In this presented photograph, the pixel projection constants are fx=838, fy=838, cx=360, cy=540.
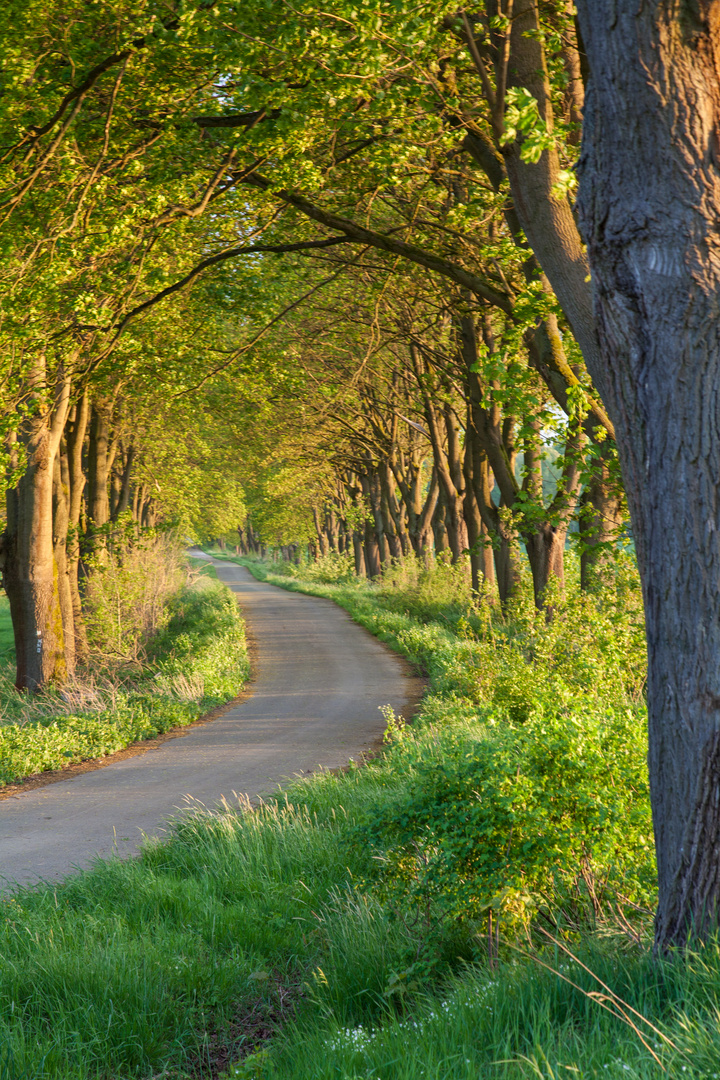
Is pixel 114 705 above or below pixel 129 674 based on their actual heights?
above

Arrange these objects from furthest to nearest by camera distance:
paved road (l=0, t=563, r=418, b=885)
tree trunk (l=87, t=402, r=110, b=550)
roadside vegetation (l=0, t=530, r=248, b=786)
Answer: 1. tree trunk (l=87, t=402, r=110, b=550)
2. roadside vegetation (l=0, t=530, r=248, b=786)
3. paved road (l=0, t=563, r=418, b=885)

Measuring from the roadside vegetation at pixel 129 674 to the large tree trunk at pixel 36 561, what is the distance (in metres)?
0.56

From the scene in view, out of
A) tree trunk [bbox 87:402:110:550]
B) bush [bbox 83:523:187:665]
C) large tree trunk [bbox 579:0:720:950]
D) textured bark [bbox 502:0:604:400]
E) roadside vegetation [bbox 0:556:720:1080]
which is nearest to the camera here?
roadside vegetation [bbox 0:556:720:1080]

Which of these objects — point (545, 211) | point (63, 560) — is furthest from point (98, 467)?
point (545, 211)

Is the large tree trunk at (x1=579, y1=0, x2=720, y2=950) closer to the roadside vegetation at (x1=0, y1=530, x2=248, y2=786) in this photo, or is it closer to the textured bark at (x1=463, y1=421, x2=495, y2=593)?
the roadside vegetation at (x1=0, y1=530, x2=248, y2=786)

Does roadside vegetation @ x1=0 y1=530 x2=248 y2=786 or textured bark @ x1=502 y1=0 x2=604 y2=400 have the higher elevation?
textured bark @ x1=502 y1=0 x2=604 y2=400

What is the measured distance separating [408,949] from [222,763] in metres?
7.12

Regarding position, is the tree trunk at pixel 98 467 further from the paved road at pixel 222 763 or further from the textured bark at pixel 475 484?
the textured bark at pixel 475 484

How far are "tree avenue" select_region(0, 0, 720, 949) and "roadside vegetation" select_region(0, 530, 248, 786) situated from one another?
0.72 metres

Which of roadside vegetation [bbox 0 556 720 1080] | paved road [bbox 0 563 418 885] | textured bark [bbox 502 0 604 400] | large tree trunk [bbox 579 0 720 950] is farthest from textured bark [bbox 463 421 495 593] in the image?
large tree trunk [bbox 579 0 720 950]

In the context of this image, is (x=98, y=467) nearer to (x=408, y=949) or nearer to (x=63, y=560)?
(x=63, y=560)

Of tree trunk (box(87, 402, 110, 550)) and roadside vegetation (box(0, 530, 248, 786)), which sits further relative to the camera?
tree trunk (box(87, 402, 110, 550))

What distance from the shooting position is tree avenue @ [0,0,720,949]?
10.7 ft

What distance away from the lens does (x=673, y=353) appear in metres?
3.24
